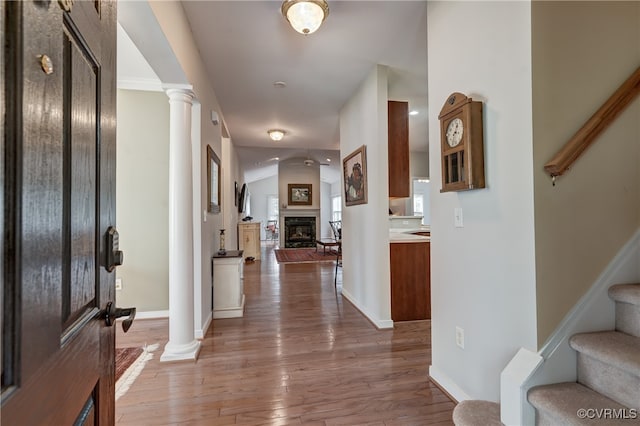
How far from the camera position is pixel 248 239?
7418 mm

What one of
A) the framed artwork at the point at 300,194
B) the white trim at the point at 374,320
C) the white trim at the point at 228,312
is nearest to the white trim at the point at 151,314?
the white trim at the point at 228,312

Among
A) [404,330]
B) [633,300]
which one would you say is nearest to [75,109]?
[633,300]

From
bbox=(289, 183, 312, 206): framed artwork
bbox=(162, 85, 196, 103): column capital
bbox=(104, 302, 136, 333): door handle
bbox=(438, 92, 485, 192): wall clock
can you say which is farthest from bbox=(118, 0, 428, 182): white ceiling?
bbox=(289, 183, 312, 206): framed artwork

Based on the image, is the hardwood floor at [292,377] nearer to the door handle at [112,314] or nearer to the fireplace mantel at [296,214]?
the door handle at [112,314]

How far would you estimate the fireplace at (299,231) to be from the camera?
9984 mm

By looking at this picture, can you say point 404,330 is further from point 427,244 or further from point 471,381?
point 471,381

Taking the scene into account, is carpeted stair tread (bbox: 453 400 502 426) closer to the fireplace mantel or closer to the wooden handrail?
the wooden handrail

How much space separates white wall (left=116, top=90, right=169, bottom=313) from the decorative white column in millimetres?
1083

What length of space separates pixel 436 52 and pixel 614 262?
157 cm

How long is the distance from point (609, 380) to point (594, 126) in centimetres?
105

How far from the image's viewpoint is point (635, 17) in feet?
4.58

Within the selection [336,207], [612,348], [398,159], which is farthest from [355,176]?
[336,207]

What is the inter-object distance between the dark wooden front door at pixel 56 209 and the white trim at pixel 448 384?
1.76 meters

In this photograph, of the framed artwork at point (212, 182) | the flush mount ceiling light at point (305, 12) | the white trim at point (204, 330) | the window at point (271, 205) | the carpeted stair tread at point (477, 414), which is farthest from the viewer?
the window at point (271, 205)
